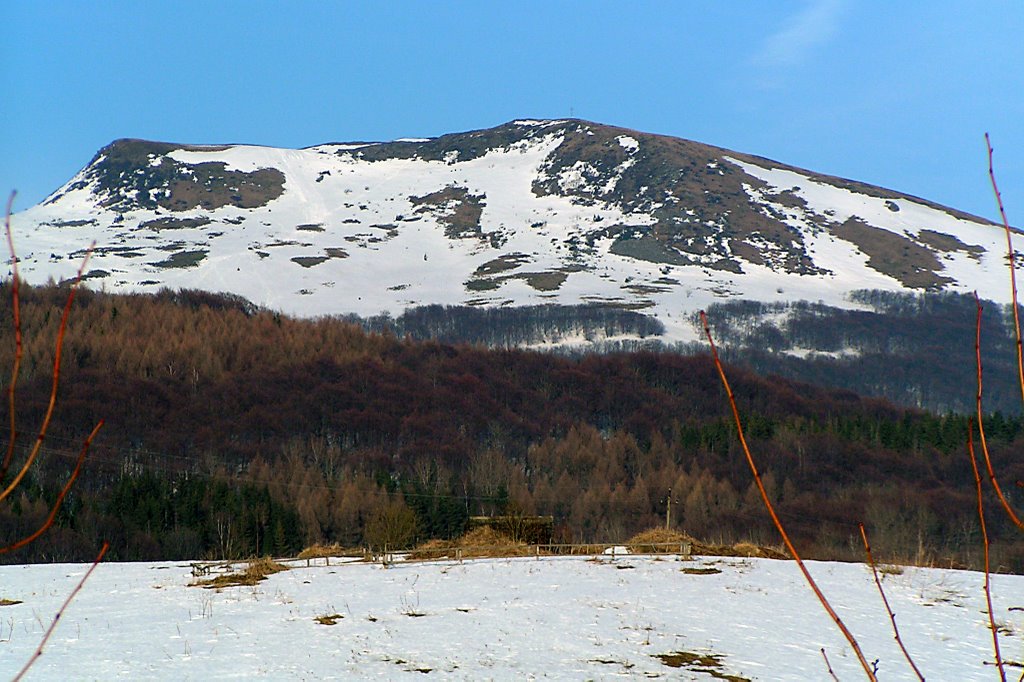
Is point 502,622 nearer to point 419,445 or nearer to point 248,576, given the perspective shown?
point 248,576

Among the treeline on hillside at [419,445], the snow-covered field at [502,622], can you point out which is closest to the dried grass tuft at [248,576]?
the snow-covered field at [502,622]

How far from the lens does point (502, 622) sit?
21.5m

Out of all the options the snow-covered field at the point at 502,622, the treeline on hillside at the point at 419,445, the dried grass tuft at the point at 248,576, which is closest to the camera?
the snow-covered field at the point at 502,622

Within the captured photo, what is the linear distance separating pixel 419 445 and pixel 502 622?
368ft

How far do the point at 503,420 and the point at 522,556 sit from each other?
117286 mm

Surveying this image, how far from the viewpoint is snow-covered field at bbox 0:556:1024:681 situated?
1728 cm

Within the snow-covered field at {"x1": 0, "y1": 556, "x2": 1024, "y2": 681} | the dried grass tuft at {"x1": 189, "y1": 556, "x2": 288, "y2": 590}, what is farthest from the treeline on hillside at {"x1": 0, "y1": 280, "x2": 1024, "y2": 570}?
the snow-covered field at {"x1": 0, "y1": 556, "x2": 1024, "y2": 681}

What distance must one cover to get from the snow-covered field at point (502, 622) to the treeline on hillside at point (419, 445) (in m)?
16.2

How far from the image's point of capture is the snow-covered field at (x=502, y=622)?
17.3m

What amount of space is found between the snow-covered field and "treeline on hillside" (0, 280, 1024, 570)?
16246 millimetres

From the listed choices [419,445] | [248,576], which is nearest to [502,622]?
[248,576]

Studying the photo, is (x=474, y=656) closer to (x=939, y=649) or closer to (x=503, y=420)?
(x=939, y=649)

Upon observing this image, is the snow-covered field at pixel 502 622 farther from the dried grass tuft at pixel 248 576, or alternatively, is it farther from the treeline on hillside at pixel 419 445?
the treeline on hillside at pixel 419 445

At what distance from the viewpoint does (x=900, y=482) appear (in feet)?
369
